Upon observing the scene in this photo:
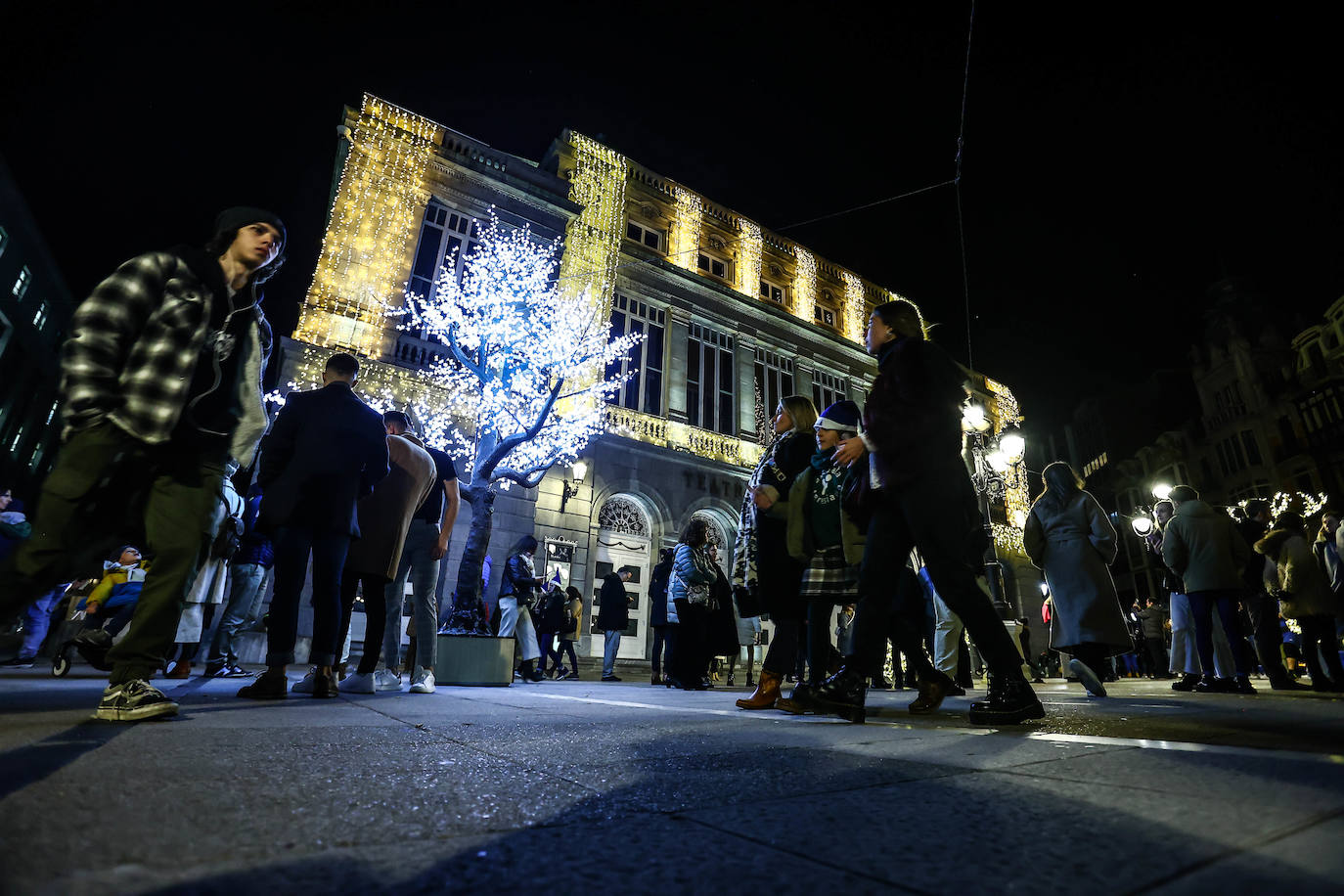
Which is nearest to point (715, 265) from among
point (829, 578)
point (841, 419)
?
point (841, 419)

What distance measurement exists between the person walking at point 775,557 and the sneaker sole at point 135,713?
2.65m

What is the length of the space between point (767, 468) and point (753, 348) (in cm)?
1564

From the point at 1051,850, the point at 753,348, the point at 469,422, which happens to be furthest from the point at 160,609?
the point at 753,348

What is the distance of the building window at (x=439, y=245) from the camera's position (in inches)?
556

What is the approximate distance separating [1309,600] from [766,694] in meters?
5.53

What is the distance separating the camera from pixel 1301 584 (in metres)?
5.55

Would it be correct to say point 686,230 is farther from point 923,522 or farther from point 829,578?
point 923,522

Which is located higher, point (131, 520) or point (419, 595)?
point (131, 520)

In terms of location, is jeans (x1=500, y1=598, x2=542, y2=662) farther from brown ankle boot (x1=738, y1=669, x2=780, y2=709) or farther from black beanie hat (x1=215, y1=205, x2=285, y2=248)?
black beanie hat (x1=215, y1=205, x2=285, y2=248)

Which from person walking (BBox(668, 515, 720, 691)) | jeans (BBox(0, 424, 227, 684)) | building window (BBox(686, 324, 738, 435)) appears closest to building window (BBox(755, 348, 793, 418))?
building window (BBox(686, 324, 738, 435))

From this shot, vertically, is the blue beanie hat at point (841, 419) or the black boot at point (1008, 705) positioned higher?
the blue beanie hat at point (841, 419)

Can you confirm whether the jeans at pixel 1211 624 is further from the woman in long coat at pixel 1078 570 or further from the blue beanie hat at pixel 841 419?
the blue beanie hat at pixel 841 419

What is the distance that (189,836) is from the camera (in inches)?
29.8

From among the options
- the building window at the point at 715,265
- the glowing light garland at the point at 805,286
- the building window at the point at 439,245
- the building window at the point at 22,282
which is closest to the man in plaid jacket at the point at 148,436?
the building window at the point at 439,245
